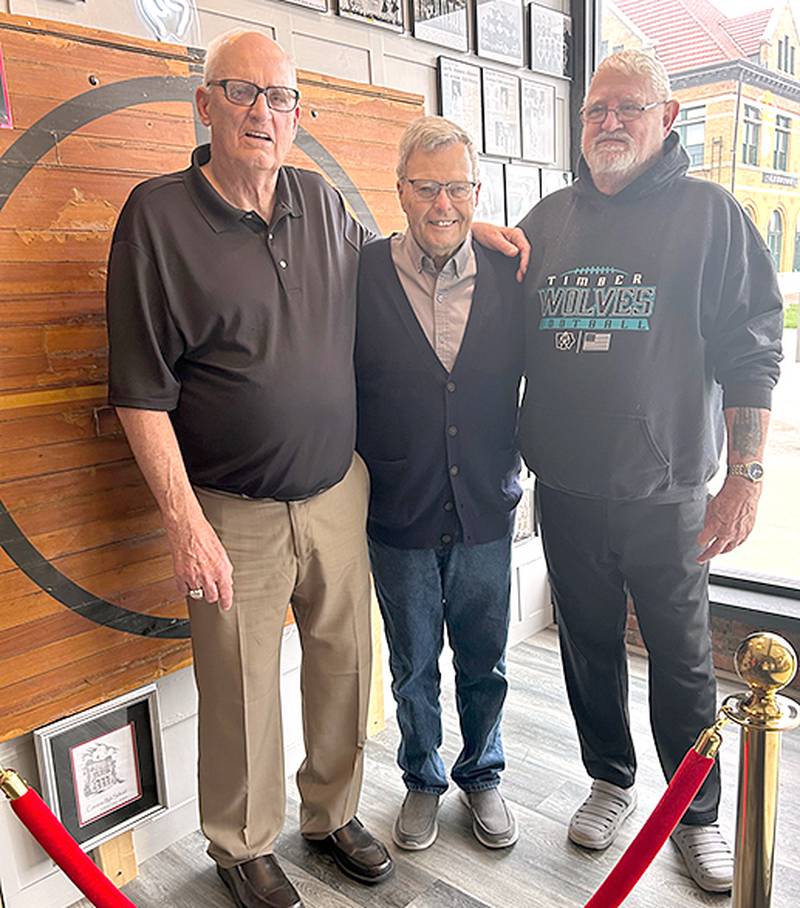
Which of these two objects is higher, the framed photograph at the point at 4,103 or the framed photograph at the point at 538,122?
the framed photograph at the point at 538,122

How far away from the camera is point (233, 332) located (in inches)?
63.0

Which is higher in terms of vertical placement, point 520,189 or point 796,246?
point 520,189

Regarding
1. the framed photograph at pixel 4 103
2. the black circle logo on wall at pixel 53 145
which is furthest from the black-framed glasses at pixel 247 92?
the framed photograph at pixel 4 103

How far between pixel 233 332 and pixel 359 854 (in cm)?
127

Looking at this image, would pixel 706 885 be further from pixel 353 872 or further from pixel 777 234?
pixel 777 234

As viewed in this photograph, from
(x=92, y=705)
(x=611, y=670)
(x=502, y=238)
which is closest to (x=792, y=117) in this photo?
(x=502, y=238)

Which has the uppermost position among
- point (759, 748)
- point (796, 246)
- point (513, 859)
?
point (796, 246)

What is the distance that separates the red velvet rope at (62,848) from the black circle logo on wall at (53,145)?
557 mm

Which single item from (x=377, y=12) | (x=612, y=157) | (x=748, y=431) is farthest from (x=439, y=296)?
(x=377, y=12)

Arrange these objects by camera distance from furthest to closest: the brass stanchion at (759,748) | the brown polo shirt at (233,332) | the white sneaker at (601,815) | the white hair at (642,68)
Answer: the white sneaker at (601,815) < the white hair at (642,68) < the brown polo shirt at (233,332) < the brass stanchion at (759,748)

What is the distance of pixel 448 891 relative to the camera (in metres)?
1.92

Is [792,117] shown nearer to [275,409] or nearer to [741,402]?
[741,402]

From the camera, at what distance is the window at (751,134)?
2.80 metres

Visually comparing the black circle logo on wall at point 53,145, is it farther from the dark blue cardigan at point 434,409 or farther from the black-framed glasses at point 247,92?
the dark blue cardigan at point 434,409
